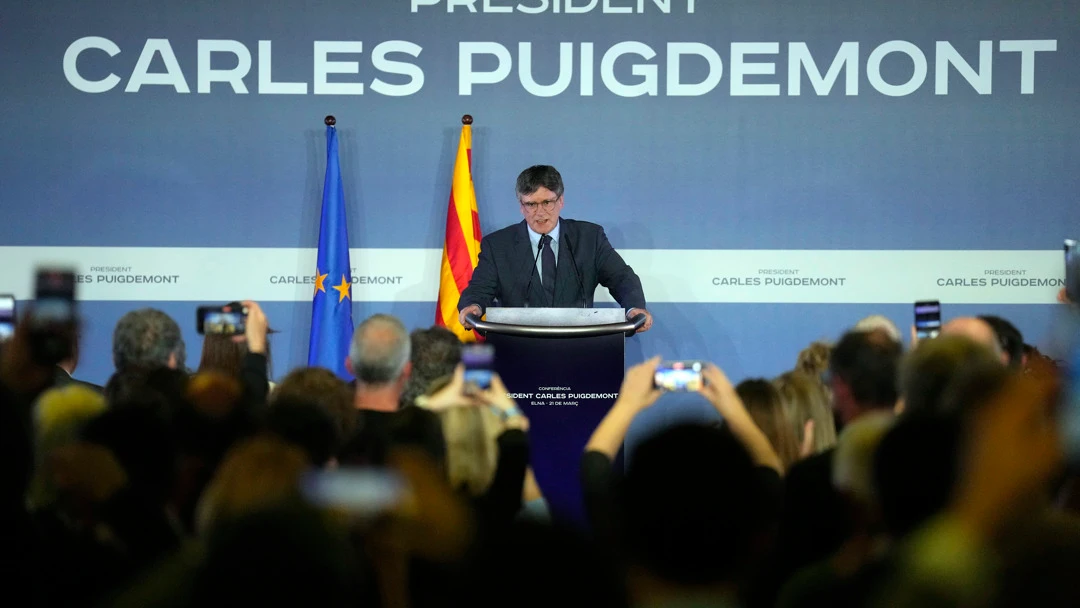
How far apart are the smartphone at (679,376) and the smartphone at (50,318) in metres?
1.32

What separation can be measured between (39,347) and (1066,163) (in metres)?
5.78

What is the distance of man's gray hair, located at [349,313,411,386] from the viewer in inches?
122

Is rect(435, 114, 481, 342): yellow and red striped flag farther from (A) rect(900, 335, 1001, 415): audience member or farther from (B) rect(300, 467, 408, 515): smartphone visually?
(B) rect(300, 467, 408, 515): smartphone

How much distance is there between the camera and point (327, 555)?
44.5 inches

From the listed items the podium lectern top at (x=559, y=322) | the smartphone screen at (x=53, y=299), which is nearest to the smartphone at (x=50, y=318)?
the smartphone screen at (x=53, y=299)

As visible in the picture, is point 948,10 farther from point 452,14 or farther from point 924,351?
point 924,351

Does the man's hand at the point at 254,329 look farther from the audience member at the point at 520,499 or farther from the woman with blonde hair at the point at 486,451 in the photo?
the woman with blonde hair at the point at 486,451

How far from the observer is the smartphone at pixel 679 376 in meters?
2.80

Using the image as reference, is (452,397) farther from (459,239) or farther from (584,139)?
(584,139)

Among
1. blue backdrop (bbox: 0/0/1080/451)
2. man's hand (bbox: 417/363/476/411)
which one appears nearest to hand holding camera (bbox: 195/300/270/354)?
man's hand (bbox: 417/363/476/411)

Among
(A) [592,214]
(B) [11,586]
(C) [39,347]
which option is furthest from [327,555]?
(A) [592,214]

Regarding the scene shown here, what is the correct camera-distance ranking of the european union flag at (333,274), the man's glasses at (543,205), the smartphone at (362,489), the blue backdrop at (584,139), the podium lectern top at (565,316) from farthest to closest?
the blue backdrop at (584,139), the european union flag at (333,274), the man's glasses at (543,205), the podium lectern top at (565,316), the smartphone at (362,489)

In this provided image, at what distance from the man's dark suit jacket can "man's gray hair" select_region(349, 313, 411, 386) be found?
7.64ft

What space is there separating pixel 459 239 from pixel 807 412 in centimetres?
355
